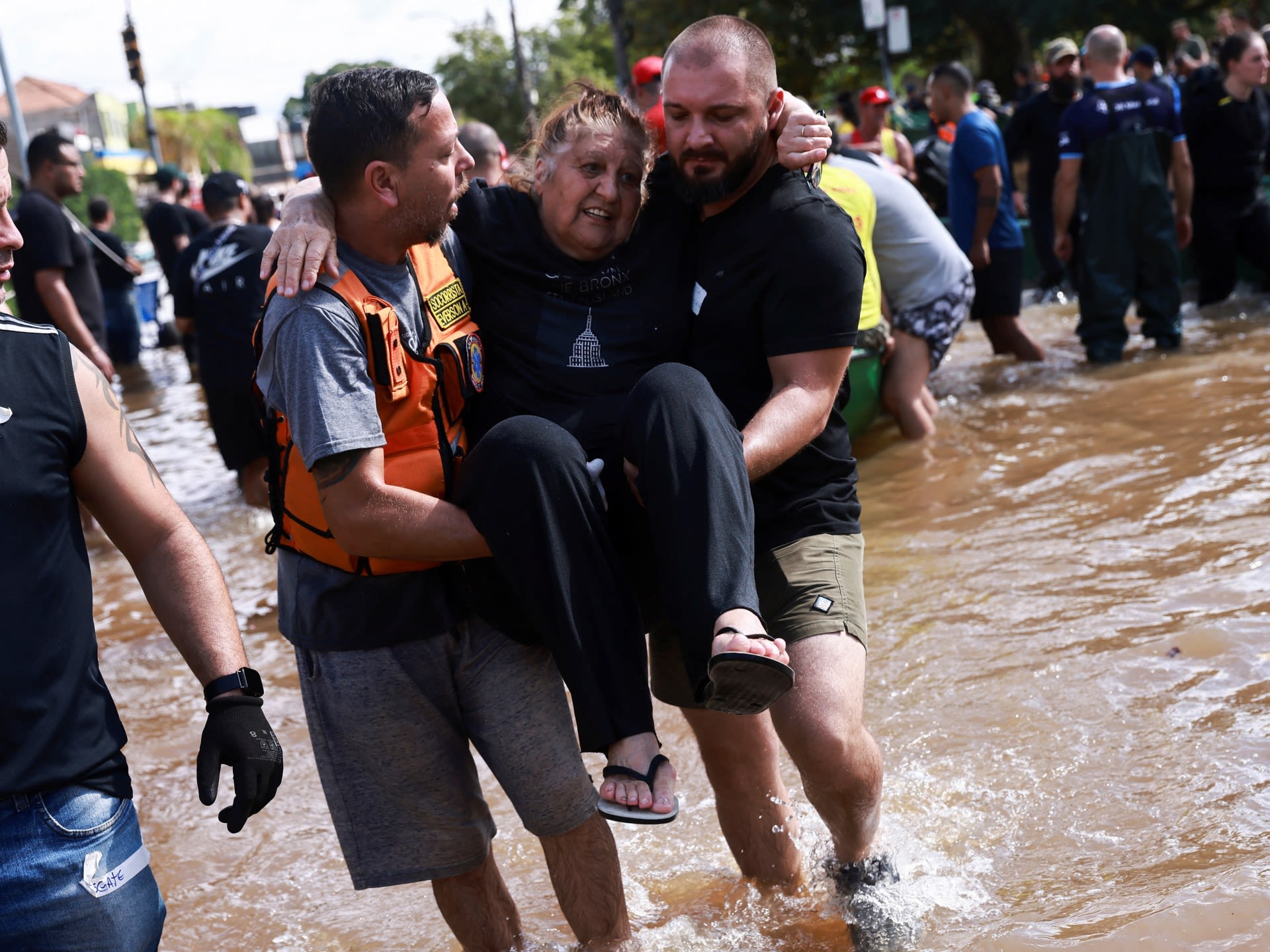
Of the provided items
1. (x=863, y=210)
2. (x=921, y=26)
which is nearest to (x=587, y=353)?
(x=863, y=210)

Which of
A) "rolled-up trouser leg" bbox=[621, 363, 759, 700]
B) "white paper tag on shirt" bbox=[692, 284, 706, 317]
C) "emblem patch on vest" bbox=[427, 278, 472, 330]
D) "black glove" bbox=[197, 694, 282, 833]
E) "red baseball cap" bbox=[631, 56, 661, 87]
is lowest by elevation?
"black glove" bbox=[197, 694, 282, 833]

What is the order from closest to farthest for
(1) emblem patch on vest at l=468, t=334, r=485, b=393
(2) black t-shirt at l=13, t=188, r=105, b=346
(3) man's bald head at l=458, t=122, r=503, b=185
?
1. (1) emblem patch on vest at l=468, t=334, r=485, b=393
2. (3) man's bald head at l=458, t=122, r=503, b=185
3. (2) black t-shirt at l=13, t=188, r=105, b=346

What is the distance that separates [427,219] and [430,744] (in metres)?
1.15

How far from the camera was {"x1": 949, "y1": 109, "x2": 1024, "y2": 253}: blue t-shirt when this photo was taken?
27.3 feet

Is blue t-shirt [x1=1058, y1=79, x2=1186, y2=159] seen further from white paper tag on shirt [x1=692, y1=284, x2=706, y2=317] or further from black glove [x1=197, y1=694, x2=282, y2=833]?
black glove [x1=197, y1=694, x2=282, y2=833]

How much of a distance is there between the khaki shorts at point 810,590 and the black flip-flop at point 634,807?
1.20 feet

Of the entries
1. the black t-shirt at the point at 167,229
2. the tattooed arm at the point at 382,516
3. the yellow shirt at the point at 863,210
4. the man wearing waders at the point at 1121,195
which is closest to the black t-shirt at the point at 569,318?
the tattooed arm at the point at 382,516

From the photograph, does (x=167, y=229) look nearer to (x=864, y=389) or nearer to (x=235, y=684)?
(x=864, y=389)

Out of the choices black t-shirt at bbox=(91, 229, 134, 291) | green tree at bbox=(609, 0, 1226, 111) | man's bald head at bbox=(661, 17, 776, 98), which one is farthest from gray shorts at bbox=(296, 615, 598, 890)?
green tree at bbox=(609, 0, 1226, 111)

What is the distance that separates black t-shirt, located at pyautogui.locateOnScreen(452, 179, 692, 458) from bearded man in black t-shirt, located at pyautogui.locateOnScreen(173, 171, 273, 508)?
154 inches

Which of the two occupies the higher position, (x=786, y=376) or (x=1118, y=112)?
(x=1118, y=112)

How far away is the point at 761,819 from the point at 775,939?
0.30m

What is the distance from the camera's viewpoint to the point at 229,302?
21.9 feet

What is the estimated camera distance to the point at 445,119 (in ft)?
8.95
